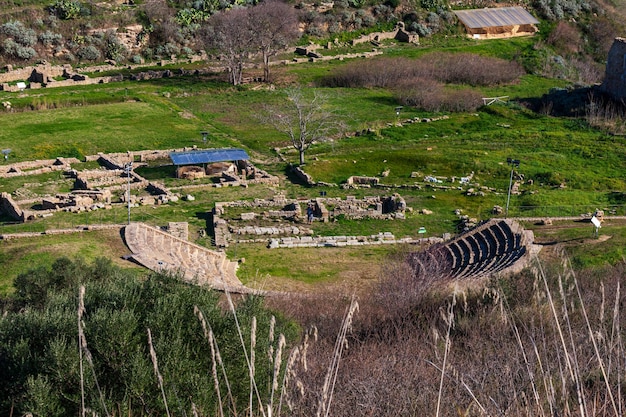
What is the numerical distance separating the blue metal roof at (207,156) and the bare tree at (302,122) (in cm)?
414

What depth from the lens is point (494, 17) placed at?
9719cm

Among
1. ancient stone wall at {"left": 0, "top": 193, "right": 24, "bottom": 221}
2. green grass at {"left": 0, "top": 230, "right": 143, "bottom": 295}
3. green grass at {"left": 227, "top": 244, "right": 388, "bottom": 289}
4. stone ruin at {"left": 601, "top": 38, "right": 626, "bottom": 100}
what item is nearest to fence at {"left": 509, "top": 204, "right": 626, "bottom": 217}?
green grass at {"left": 227, "top": 244, "right": 388, "bottom": 289}

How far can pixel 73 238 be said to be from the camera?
3450 centimetres

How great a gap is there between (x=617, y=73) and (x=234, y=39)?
1292 inches

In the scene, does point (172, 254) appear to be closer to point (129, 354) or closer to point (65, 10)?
point (129, 354)

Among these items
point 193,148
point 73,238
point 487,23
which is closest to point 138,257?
point 73,238

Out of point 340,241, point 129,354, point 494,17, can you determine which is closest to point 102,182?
point 340,241

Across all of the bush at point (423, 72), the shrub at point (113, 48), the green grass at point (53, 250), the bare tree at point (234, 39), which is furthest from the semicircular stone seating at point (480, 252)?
the shrub at point (113, 48)

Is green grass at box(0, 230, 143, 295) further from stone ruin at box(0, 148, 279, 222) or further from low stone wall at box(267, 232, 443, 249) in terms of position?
low stone wall at box(267, 232, 443, 249)

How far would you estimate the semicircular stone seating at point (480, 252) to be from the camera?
100 feet

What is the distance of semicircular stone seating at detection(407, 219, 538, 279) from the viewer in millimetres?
30500

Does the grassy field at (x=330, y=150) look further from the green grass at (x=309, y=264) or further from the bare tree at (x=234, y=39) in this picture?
the bare tree at (x=234, y=39)

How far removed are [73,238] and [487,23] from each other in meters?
72.4

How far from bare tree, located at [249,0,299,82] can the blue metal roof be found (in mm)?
26009
